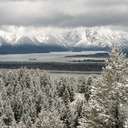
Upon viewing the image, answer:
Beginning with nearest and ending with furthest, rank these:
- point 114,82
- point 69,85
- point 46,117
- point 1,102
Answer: point 114,82
point 46,117
point 1,102
point 69,85

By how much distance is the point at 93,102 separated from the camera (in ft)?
96.3

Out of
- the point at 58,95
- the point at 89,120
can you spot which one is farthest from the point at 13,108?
the point at 89,120

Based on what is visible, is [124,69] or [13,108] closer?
[124,69]

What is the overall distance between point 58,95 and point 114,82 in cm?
13538

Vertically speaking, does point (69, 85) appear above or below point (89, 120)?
below

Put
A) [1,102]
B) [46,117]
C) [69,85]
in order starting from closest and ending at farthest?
[46,117]
[1,102]
[69,85]

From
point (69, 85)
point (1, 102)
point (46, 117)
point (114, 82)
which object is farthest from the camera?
point (69, 85)

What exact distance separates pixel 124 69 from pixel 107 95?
6.06ft

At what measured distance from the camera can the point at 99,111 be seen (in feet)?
96.1

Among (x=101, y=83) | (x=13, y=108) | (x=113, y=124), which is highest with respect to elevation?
(x=101, y=83)

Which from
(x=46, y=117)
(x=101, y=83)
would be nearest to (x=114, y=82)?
(x=101, y=83)

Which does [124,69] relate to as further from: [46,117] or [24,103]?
[24,103]

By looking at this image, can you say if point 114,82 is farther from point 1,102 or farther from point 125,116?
point 1,102

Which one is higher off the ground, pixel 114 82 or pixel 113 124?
pixel 114 82
